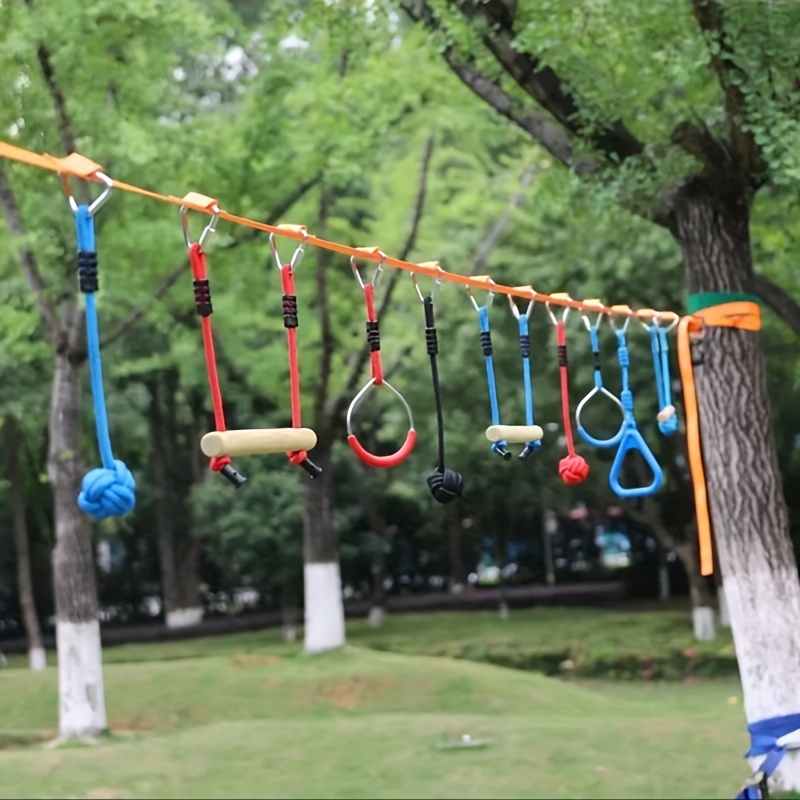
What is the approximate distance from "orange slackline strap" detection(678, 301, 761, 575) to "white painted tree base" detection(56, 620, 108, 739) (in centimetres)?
397

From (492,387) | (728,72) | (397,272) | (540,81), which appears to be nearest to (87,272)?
(492,387)

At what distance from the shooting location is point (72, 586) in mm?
6566

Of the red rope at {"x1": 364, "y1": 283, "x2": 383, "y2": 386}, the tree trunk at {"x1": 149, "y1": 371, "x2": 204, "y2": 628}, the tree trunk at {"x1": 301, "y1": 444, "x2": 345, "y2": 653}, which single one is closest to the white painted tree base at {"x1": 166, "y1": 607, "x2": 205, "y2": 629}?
the tree trunk at {"x1": 149, "y1": 371, "x2": 204, "y2": 628}

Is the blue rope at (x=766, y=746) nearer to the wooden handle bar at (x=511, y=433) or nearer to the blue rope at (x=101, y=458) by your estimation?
the wooden handle bar at (x=511, y=433)

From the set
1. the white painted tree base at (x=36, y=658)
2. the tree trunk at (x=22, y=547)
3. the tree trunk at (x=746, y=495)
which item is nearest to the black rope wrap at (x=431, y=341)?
the tree trunk at (x=746, y=495)

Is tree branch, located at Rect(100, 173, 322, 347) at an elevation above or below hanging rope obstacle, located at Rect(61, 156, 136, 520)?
above

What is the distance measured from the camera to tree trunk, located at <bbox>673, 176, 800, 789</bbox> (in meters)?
4.20

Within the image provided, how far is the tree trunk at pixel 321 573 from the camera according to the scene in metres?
9.04

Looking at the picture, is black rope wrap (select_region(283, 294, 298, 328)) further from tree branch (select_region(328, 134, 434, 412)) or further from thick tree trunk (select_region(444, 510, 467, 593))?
thick tree trunk (select_region(444, 510, 467, 593))

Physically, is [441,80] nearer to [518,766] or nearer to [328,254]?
[328,254]

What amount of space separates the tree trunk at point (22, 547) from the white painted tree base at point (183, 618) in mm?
2419

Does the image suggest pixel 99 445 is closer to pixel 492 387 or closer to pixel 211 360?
pixel 211 360

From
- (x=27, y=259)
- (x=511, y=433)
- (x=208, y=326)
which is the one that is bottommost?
(x=511, y=433)

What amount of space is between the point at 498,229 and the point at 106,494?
8080 mm
